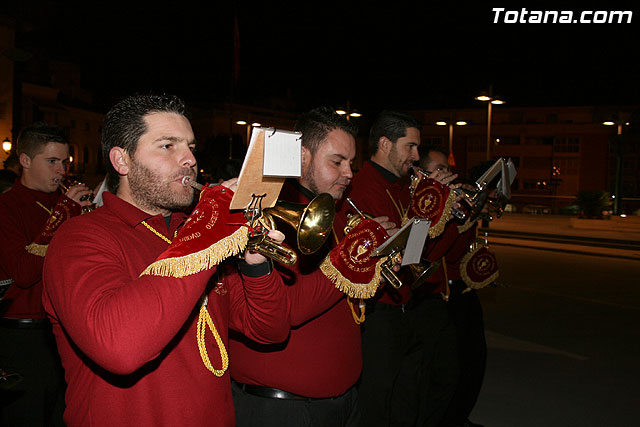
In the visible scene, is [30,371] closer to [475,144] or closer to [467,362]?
[467,362]

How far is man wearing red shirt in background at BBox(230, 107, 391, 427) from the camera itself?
2482 mm

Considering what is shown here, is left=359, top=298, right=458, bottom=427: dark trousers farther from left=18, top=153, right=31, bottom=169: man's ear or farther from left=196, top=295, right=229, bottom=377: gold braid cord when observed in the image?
left=18, top=153, right=31, bottom=169: man's ear

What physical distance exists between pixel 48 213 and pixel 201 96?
5547cm

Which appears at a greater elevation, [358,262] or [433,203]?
[433,203]

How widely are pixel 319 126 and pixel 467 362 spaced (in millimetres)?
2681

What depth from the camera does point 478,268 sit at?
196 inches

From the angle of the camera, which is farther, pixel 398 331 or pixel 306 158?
pixel 398 331

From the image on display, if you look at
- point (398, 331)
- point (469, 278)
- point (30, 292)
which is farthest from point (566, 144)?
point (30, 292)

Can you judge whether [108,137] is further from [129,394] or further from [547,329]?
[547,329]

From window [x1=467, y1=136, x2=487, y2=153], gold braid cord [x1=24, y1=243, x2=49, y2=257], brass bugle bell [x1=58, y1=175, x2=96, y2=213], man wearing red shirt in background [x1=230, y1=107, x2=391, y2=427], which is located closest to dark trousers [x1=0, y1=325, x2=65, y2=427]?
gold braid cord [x1=24, y1=243, x2=49, y2=257]

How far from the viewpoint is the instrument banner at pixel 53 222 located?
340 cm

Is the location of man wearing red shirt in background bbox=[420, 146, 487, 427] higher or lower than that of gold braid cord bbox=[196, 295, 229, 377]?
lower

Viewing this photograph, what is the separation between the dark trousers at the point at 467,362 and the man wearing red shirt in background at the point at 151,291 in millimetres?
2888

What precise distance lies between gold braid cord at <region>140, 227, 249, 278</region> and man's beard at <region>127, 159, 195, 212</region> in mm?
415
